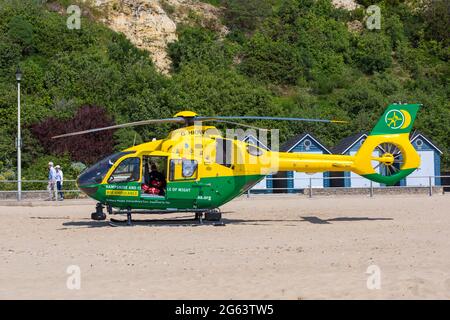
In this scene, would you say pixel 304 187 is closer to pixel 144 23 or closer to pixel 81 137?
pixel 81 137

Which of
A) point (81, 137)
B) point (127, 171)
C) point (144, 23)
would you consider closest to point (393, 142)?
point (127, 171)

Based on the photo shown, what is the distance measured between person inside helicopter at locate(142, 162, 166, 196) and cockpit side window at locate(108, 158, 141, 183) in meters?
0.23

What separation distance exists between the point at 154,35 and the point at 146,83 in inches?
417

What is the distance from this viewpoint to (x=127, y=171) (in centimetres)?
1886

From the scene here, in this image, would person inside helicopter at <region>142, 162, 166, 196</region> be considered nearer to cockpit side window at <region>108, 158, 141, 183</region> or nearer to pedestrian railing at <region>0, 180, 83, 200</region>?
cockpit side window at <region>108, 158, 141, 183</region>

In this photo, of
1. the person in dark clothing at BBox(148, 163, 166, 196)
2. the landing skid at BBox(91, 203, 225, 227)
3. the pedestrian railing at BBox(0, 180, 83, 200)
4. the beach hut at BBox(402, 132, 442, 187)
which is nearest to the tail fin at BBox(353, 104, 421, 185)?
the landing skid at BBox(91, 203, 225, 227)

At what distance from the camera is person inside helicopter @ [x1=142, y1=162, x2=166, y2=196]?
62.2 feet

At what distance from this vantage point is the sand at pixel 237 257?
954 cm

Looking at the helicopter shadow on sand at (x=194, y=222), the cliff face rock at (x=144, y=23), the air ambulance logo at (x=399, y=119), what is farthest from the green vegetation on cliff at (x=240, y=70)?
the air ambulance logo at (x=399, y=119)

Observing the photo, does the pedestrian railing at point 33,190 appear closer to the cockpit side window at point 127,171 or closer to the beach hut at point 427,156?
the cockpit side window at point 127,171

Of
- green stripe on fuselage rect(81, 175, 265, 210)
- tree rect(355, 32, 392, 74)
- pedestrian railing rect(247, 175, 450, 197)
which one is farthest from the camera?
tree rect(355, 32, 392, 74)
